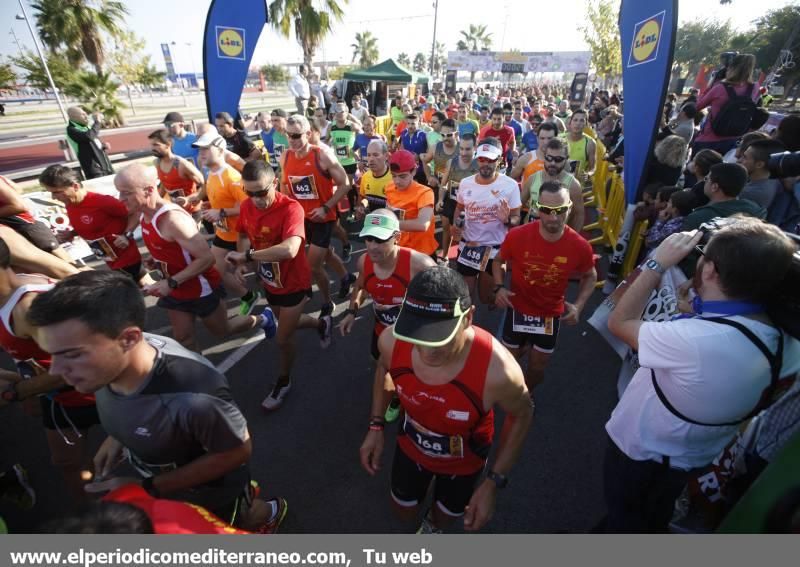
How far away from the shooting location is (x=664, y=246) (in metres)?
1.94

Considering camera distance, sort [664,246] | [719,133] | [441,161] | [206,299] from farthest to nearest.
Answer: [441,161]
[719,133]
[206,299]
[664,246]

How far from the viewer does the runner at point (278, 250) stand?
355 cm

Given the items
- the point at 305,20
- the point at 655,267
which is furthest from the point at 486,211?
the point at 305,20

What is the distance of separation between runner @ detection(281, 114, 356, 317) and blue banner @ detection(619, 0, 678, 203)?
3.72 meters

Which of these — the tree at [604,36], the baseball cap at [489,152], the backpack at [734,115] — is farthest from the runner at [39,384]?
the tree at [604,36]

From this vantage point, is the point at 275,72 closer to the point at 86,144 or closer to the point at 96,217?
the point at 86,144

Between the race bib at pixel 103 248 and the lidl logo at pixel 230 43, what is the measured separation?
6.26m

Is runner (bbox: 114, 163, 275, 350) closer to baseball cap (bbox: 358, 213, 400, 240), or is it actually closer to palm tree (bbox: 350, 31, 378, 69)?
baseball cap (bbox: 358, 213, 400, 240)

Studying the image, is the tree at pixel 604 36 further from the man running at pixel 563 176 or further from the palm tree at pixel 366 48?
the palm tree at pixel 366 48

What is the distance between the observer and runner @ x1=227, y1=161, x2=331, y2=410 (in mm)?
3554
